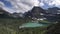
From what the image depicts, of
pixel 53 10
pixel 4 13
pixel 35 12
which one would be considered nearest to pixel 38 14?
pixel 35 12

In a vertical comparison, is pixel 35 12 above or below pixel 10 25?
above

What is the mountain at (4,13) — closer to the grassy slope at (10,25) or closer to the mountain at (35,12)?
the grassy slope at (10,25)

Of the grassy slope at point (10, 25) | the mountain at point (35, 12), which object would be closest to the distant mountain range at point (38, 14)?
the mountain at point (35, 12)

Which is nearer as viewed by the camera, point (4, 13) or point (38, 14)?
point (4, 13)

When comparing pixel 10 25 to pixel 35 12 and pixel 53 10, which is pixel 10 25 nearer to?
pixel 35 12

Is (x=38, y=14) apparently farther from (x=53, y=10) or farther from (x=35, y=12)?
(x=53, y=10)

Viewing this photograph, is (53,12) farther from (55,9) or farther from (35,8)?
(35,8)

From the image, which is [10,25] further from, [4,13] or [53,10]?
[53,10]

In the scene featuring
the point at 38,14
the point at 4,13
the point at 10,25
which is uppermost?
the point at 4,13

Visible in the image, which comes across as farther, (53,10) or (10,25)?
(53,10)

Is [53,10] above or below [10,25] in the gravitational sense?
above

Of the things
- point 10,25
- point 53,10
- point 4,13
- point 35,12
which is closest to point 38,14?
point 35,12

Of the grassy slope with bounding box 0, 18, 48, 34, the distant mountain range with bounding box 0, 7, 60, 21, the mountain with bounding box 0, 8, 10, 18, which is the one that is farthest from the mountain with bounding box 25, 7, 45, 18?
the mountain with bounding box 0, 8, 10, 18
